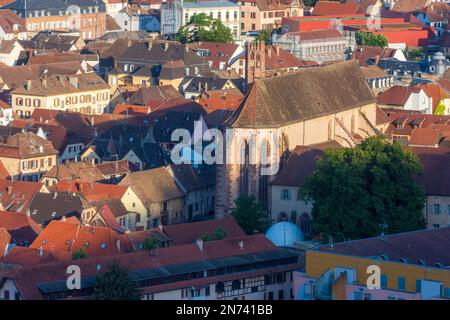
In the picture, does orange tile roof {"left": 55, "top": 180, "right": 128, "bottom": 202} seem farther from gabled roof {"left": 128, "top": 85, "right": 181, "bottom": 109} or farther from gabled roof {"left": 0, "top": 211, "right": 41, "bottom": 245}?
gabled roof {"left": 128, "top": 85, "right": 181, "bottom": 109}

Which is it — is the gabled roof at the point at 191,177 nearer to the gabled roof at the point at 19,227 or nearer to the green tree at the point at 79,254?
the gabled roof at the point at 19,227

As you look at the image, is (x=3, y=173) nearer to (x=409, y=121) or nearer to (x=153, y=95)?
(x=409, y=121)

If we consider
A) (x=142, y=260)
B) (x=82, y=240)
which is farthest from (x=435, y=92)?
(x=142, y=260)

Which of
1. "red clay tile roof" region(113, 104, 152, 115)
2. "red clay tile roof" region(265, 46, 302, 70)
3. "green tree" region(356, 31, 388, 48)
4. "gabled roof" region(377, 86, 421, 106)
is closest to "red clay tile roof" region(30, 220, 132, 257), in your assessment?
"red clay tile roof" region(113, 104, 152, 115)

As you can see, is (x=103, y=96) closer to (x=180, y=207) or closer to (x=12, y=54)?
(x=12, y=54)

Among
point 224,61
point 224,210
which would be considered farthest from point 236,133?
point 224,61

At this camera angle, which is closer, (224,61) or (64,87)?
(64,87)
